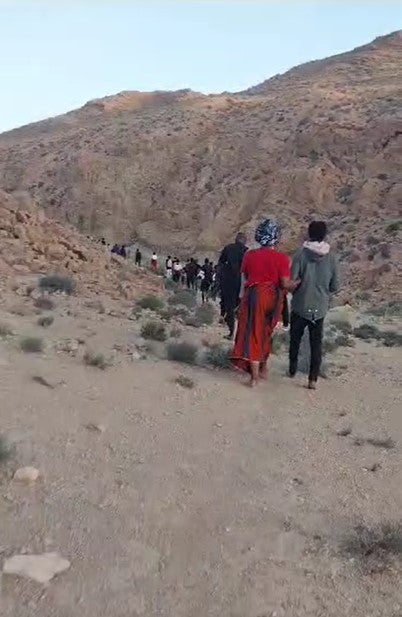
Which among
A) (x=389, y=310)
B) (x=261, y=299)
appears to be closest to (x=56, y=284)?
(x=261, y=299)

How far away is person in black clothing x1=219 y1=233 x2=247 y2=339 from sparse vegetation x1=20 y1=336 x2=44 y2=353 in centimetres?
273

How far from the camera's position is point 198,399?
6.09 meters

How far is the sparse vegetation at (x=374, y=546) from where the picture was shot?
3.36 meters

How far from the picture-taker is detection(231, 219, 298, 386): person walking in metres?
6.75

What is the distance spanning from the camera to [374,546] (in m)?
3.47

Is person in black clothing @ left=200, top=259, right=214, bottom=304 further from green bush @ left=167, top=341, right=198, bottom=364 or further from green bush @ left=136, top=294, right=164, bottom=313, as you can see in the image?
green bush @ left=167, top=341, right=198, bottom=364

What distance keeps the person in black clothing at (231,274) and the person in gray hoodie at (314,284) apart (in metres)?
1.78

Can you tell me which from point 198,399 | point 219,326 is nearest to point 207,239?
point 219,326

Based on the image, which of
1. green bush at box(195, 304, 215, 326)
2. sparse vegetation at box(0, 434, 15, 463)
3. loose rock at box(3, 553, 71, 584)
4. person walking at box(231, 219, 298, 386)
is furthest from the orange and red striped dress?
loose rock at box(3, 553, 71, 584)

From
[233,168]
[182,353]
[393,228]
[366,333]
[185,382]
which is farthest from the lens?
[233,168]

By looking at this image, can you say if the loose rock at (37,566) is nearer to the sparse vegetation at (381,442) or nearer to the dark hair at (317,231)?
the sparse vegetation at (381,442)

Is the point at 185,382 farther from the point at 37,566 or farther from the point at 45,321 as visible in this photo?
the point at 37,566

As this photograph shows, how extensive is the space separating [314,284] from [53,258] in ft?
25.2

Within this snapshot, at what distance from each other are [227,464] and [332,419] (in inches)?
67.8
